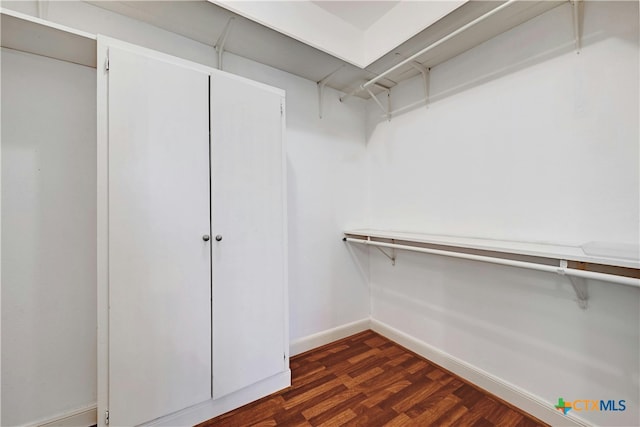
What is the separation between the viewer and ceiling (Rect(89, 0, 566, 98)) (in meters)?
Result: 1.49

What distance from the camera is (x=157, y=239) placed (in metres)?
1.32

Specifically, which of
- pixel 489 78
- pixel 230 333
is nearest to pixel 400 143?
pixel 489 78

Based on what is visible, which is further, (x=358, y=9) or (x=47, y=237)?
(x=358, y=9)

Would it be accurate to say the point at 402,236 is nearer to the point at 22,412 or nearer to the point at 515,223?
the point at 515,223

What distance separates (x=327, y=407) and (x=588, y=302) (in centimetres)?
160

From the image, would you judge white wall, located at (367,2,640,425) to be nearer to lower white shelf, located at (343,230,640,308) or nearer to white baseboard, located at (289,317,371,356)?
lower white shelf, located at (343,230,640,308)

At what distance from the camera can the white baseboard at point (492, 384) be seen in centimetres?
143

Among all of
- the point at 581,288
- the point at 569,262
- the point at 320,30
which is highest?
the point at 320,30

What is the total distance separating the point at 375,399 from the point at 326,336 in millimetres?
778

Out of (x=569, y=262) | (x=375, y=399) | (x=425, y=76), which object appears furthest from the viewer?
(x=425, y=76)

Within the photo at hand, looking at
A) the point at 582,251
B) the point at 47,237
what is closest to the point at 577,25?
the point at 582,251
